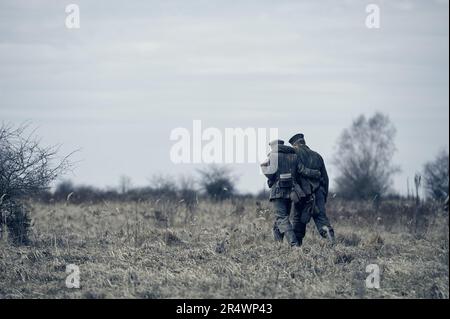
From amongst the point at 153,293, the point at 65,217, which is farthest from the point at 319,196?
the point at 65,217

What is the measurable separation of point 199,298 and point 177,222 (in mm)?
6954

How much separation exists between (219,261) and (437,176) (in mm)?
24426

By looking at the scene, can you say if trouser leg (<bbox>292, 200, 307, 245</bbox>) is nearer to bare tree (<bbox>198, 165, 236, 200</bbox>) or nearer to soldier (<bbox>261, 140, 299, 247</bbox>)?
soldier (<bbox>261, 140, 299, 247</bbox>)

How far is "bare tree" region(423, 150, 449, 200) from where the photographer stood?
29.0m

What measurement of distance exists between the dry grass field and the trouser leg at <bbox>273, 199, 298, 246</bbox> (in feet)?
1.00

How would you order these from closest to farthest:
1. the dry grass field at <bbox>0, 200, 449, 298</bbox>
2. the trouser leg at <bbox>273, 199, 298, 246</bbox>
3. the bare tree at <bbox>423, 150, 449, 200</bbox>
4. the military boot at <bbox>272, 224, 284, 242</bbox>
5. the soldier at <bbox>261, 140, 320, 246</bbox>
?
the dry grass field at <bbox>0, 200, 449, 298</bbox>, the trouser leg at <bbox>273, 199, 298, 246</bbox>, the soldier at <bbox>261, 140, 320, 246</bbox>, the military boot at <bbox>272, 224, 284, 242</bbox>, the bare tree at <bbox>423, 150, 449, 200</bbox>

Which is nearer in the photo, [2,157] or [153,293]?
[153,293]

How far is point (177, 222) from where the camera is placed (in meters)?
14.7

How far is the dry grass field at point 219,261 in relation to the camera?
324 inches

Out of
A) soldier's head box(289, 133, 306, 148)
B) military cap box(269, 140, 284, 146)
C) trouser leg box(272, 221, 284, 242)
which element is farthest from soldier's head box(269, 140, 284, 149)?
trouser leg box(272, 221, 284, 242)

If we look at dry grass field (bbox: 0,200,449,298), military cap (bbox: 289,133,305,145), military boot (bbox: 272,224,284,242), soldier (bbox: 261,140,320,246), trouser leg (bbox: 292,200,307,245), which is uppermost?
military cap (bbox: 289,133,305,145)

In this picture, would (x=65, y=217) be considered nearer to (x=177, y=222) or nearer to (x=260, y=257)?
(x=177, y=222)

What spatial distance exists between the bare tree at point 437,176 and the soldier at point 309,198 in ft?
57.6

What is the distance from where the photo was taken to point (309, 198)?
38.7 ft
